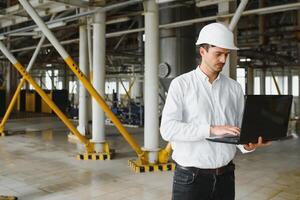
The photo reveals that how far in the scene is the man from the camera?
2203 mm

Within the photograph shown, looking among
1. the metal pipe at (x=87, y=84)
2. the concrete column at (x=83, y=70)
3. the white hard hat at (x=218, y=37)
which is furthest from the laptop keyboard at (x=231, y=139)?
the concrete column at (x=83, y=70)

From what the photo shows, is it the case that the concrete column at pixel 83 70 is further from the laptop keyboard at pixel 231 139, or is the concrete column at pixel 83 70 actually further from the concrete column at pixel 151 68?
the laptop keyboard at pixel 231 139

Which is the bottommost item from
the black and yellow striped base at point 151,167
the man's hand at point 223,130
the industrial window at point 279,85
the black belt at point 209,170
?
the black and yellow striped base at point 151,167

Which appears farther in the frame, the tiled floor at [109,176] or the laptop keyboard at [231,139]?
the tiled floor at [109,176]

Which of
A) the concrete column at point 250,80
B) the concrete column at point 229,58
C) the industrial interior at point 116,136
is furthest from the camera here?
the concrete column at point 250,80

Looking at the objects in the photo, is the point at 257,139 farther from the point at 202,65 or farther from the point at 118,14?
the point at 118,14

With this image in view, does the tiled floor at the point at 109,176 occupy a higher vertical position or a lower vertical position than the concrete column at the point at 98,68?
lower

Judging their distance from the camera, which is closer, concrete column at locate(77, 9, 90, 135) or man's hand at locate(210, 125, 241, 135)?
man's hand at locate(210, 125, 241, 135)

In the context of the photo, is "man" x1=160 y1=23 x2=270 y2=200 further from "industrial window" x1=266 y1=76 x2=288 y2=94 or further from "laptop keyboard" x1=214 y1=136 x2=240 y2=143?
"industrial window" x1=266 y1=76 x2=288 y2=94

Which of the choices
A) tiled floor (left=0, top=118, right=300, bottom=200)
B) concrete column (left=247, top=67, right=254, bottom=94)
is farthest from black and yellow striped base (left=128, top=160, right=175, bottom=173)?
concrete column (left=247, top=67, right=254, bottom=94)

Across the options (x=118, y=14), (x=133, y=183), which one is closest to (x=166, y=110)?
(x=133, y=183)

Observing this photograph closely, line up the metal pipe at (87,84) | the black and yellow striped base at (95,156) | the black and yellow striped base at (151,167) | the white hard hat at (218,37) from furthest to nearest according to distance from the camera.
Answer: the black and yellow striped base at (95,156), the black and yellow striped base at (151,167), the metal pipe at (87,84), the white hard hat at (218,37)

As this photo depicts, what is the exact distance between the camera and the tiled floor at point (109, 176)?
5398mm

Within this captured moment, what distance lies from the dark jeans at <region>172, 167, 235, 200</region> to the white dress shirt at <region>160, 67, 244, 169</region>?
7cm
